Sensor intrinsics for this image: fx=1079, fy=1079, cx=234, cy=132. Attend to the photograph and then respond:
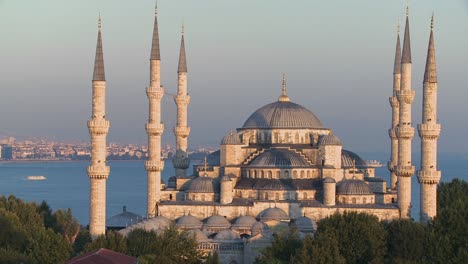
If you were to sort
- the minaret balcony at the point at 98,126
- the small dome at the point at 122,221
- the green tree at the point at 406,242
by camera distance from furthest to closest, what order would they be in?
the small dome at the point at 122,221
the minaret balcony at the point at 98,126
the green tree at the point at 406,242

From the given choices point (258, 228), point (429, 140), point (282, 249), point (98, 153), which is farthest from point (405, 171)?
point (98, 153)

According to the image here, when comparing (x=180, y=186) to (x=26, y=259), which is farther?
(x=180, y=186)

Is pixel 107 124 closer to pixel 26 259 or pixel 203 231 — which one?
pixel 203 231

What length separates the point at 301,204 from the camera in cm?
4538

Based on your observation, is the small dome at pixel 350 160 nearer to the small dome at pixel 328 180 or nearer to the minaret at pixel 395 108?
the minaret at pixel 395 108

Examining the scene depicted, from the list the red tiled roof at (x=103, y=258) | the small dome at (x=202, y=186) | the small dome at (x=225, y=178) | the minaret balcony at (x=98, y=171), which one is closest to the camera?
the red tiled roof at (x=103, y=258)

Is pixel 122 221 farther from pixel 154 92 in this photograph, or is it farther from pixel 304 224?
pixel 304 224

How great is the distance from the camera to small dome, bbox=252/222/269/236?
137 ft

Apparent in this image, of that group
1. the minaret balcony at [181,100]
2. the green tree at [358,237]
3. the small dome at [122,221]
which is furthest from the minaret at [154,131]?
the green tree at [358,237]

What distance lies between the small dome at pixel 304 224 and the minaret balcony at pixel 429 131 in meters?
5.48

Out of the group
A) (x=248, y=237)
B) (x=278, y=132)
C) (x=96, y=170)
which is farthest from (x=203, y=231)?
(x=278, y=132)

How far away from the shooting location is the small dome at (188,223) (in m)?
43.6

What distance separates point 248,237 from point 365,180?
9.88 m

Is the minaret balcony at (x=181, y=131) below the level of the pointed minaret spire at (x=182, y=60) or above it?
below
